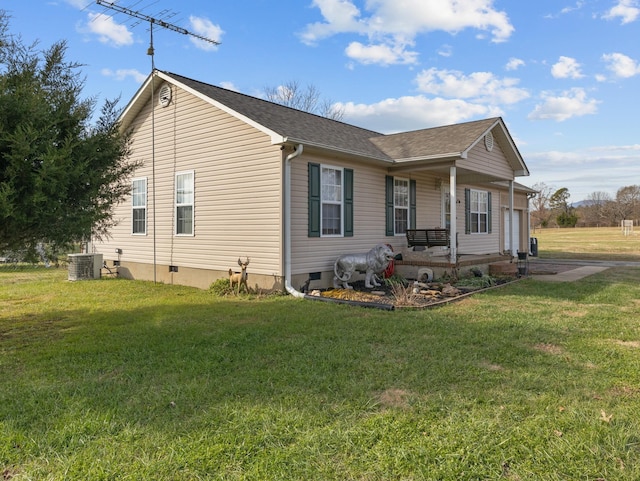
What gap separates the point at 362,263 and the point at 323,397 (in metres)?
5.95

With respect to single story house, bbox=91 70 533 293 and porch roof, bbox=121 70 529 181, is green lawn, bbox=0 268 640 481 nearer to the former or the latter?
single story house, bbox=91 70 533 293

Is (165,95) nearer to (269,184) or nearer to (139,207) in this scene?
(139,207)

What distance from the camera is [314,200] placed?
9234mm

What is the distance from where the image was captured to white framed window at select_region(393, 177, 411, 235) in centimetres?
1164

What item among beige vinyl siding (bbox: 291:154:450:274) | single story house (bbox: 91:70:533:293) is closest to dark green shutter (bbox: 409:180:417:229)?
single story house (bbox: 91:70:533:293)

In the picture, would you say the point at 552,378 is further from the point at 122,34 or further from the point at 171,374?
the point at 122,34

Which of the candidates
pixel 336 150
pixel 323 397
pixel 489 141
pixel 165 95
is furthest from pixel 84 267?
pixel 489 141

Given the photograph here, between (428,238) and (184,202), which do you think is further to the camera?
(428,238)

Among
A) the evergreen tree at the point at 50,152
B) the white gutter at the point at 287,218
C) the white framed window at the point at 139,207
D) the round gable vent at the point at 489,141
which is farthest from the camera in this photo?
the round gable vent at the point at 489,141

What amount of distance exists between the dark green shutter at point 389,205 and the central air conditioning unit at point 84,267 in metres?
8.54

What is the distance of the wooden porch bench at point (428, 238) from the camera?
424 inches

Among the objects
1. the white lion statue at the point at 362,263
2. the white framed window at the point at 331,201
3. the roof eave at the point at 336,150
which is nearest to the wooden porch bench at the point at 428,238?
the roof eave at the point at 336,150

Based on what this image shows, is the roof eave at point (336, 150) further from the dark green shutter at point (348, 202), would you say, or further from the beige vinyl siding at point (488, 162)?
the beige vinyl siding at point (488, 162)

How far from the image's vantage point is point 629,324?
19.7 ft
